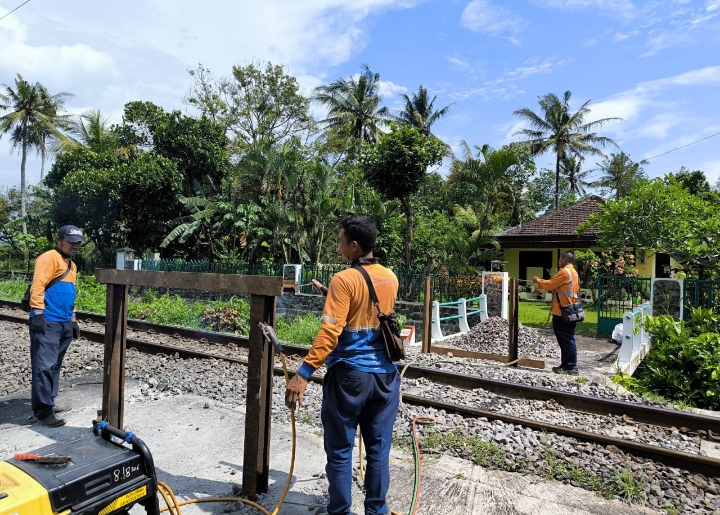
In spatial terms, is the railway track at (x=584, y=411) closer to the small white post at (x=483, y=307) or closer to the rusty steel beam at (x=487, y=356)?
the rusty steel beam at (x=487, y=356)

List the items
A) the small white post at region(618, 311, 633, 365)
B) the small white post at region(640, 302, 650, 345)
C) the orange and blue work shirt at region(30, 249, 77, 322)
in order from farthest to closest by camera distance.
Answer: the small white post at region(640, 302, 650, 345)
the small white post at region(618, 311, 633, 365)
the orange and blue work shirt at region(30, 249, 77, 322)

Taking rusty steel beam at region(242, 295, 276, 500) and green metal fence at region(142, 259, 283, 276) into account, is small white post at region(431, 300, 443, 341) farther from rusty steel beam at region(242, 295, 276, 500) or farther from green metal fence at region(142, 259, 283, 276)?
rusty steel beam at region(242, 295, 276, 500)

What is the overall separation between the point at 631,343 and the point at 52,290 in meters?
8.48

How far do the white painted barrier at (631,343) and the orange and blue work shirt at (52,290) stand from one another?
786cm

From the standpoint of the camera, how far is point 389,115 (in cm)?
3111

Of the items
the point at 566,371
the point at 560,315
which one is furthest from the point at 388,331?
the point at 566,371

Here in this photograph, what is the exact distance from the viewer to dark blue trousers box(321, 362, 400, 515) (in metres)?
2.81

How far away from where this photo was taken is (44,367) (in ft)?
15.7

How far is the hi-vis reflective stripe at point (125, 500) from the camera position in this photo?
208cm

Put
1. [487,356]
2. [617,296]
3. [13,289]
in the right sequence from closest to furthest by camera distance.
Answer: [487,356], [617,296], [13,289]

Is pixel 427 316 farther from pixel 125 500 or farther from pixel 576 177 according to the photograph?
pixel 576 177

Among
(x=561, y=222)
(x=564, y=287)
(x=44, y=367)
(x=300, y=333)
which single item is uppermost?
(x=561, y=222)

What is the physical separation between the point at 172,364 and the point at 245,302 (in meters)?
5.82

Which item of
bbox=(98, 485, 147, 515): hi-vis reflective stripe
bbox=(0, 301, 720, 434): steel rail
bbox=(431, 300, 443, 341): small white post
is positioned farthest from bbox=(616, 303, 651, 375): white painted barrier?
bbox=(98, 485, 147, 515): hi-vis reflective stripe
